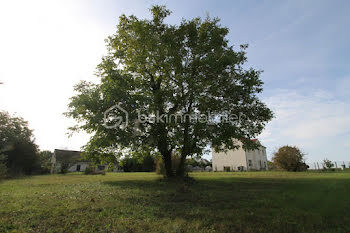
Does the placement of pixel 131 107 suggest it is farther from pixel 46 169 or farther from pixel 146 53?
pixel 46 169

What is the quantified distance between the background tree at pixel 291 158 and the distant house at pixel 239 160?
36.6 feet

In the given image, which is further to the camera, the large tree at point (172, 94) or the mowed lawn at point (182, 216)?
the large tree at point (172, 94)

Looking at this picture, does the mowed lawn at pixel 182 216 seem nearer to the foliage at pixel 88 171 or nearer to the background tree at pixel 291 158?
the background tree at pixel 291 158

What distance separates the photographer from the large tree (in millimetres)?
13953

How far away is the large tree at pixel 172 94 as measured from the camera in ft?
45.8

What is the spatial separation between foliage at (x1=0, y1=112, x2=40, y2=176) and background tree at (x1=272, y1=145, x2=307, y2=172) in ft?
137

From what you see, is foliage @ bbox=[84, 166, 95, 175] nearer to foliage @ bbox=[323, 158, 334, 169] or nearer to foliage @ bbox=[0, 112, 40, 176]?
foliage @ bbox=[0, 112, 40, 176]

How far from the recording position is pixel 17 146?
34562 mm

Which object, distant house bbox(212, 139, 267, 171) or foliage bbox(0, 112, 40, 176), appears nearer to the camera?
foliage bbox(0, 112, 40, 176)

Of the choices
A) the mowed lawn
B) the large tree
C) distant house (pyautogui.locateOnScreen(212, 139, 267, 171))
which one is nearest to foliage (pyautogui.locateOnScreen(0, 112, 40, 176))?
the large tree

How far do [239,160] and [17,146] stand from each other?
4314 centimetres

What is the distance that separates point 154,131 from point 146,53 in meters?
6.21

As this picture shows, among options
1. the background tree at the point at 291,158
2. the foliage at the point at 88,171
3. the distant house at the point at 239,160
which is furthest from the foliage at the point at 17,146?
the background tree at the point at 291,158

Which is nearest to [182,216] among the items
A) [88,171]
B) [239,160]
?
A: [88,171]
